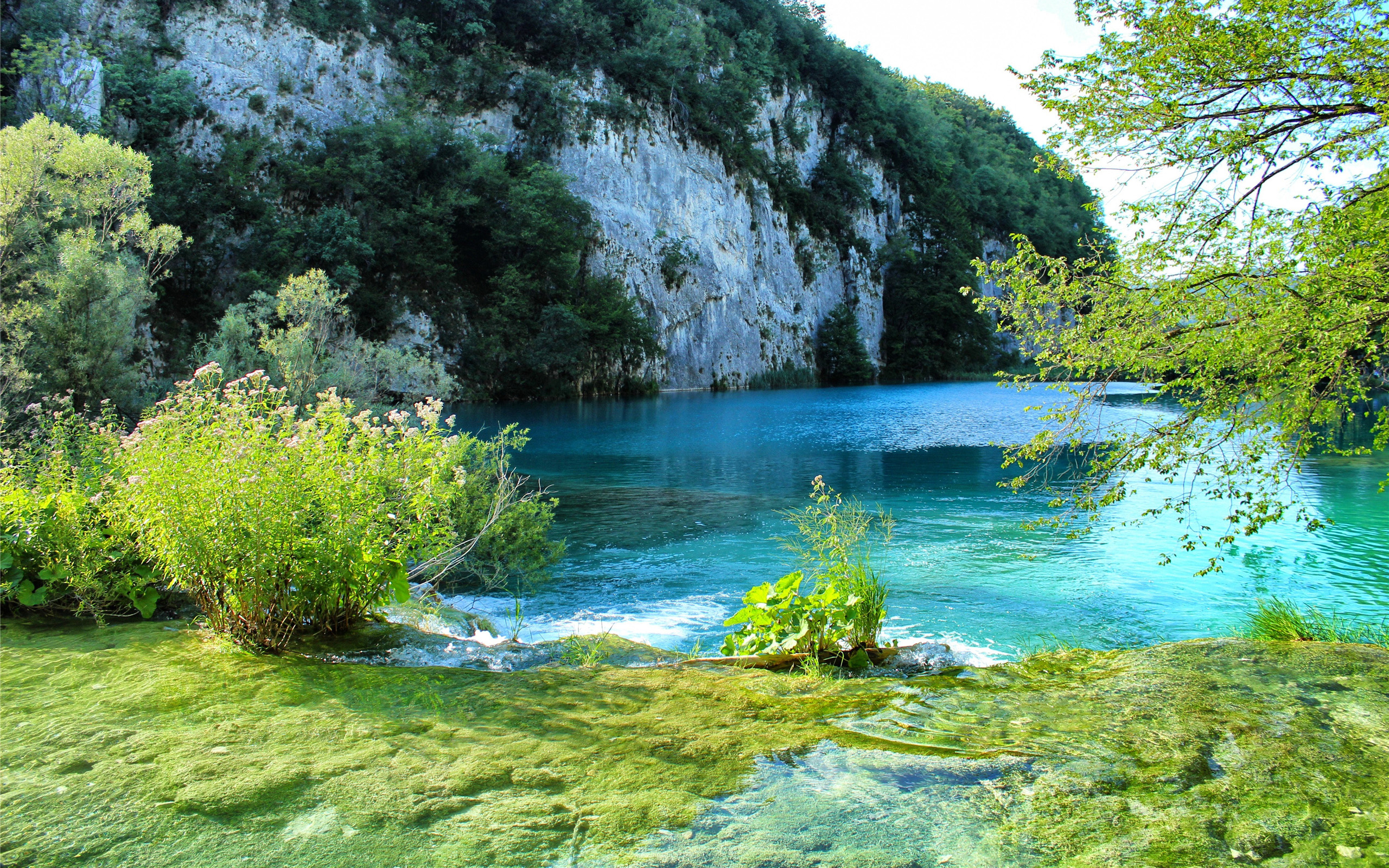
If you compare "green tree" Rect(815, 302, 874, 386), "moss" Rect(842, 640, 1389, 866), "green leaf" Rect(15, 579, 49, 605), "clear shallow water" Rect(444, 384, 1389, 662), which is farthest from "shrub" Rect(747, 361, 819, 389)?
"moss" Rect(842, 640, 1389, 866)

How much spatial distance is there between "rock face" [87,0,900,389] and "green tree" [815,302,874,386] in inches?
51.1

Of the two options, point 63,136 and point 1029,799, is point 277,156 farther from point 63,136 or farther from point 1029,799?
point 1029,799

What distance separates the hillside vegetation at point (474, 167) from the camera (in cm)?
3697

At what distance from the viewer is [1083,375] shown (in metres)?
7.17

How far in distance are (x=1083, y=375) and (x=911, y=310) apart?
77643mm

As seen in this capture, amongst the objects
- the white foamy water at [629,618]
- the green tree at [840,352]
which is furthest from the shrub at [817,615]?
the green tree at [840,352]

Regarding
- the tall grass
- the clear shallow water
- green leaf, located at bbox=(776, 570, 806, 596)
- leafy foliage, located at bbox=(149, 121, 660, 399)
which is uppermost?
leafy foliage, located at bbox=(149, 121, 660, 399)

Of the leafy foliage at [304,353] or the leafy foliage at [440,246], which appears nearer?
the leafy foliage at [304,353]

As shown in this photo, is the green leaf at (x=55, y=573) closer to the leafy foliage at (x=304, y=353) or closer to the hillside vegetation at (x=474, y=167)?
the leafy foliage at (x=304, y=353)

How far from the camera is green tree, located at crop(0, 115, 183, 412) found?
709 inches

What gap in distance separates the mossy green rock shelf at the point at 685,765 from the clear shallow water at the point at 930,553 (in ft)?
14.0

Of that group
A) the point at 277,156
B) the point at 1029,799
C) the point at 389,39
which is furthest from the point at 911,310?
the point at 1029,799

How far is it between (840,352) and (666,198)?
24.4 m

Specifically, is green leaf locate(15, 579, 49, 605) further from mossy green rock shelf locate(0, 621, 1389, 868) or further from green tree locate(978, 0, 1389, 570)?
green tree locate(978, 0, 1389, 570)
